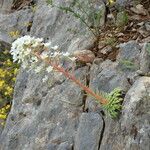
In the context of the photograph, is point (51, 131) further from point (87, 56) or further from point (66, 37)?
point (66, 37)

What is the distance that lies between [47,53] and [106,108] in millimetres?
901

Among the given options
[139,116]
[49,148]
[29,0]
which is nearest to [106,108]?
[139,116]

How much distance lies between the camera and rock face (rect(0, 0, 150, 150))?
Result: 456 centimetres

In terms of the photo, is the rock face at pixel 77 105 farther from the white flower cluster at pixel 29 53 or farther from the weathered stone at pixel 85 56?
the white flower cluster at pixel 29 53

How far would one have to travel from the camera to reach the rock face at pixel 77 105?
456 centimetres

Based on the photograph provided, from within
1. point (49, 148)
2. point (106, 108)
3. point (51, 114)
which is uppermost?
point (106, 108)

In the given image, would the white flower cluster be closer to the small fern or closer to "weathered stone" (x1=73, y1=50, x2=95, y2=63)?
the small fern

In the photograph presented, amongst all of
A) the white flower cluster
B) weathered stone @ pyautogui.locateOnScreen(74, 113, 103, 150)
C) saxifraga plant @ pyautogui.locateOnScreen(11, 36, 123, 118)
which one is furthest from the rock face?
the white flower cluster

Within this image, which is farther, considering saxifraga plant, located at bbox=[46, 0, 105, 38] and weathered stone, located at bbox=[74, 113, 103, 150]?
saxifraga plant, located at bbox=[46, 0, 105, 38]

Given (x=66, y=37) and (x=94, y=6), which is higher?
(x=94, y=6)

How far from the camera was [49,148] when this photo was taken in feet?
18.4

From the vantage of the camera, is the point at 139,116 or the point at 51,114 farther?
the point at 51,114

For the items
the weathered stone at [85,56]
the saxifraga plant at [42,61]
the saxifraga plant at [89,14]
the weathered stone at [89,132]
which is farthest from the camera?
the saxifraga plant at [89,14]

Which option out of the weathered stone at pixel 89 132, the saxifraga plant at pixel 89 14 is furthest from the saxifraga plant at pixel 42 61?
the saxifraga plant at pixel 89 14
